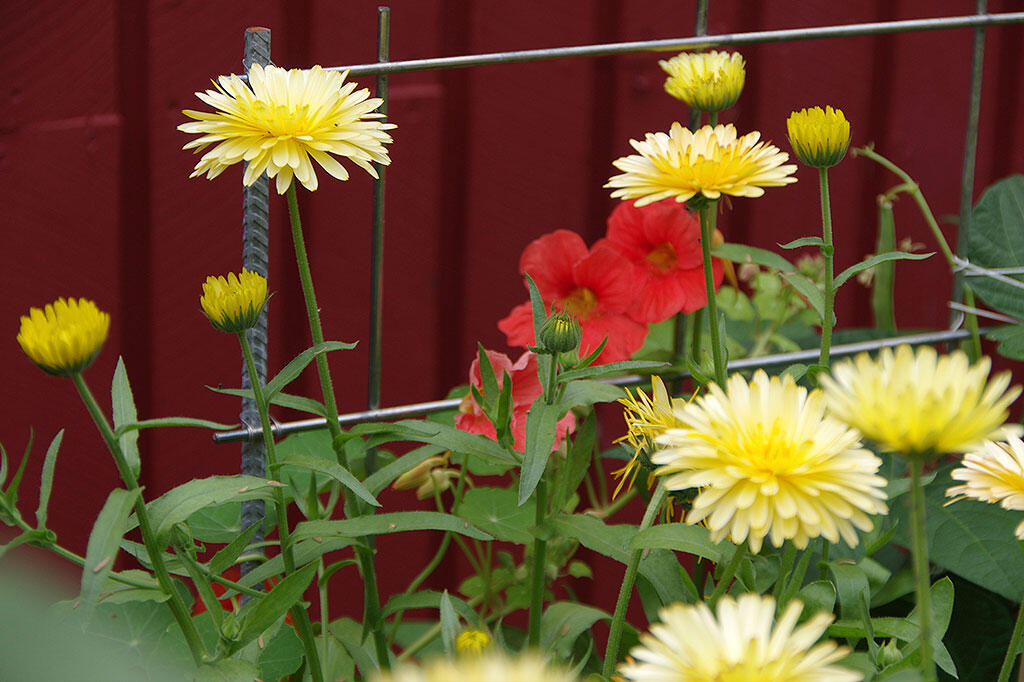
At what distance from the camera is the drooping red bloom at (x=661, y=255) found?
94 cm

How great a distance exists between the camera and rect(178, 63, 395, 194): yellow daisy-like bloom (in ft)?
2.20

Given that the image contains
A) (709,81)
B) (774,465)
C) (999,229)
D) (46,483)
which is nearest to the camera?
(774,465)

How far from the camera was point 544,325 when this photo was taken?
68cm

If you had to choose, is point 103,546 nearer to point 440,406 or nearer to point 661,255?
point 440,406

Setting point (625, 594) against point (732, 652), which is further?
point (625, 594)

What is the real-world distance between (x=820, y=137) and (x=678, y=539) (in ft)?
0.91

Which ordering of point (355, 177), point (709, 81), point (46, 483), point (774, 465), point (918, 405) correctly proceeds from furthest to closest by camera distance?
point (355, 177) → point (709, 81) → point (46, 483) → point (774, 465) → point (918, 405)

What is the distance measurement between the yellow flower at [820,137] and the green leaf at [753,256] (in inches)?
4.9

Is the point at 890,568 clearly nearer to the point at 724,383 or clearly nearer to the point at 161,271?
the point at 724,383

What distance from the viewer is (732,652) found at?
395 millimetres

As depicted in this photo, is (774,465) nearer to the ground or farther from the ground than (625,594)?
farther from the ground

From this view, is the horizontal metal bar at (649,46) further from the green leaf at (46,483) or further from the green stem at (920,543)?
the green stem at (920,543)

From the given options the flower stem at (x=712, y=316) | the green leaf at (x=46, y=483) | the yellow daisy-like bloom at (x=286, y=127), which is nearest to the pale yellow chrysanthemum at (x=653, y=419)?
the flower stem at (x=712, y=316)

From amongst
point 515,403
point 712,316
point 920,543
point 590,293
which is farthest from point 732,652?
point 590,293
